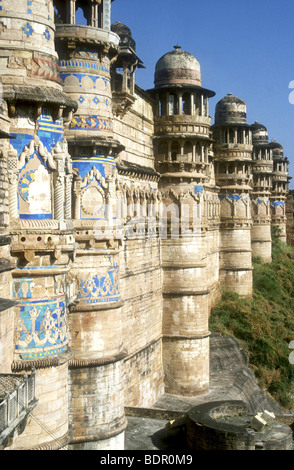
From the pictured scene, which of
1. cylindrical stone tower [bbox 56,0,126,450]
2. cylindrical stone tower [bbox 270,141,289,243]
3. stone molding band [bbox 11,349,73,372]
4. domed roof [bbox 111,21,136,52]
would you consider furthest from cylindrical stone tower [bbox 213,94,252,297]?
stone molding band [bbox 11,349,73,372]

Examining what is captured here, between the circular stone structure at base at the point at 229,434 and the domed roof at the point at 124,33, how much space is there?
33.4 feet

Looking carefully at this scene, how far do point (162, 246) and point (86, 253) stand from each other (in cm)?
815

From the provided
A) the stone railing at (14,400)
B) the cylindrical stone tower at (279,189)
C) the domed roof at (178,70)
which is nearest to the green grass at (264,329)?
the domed roof at (178,70)

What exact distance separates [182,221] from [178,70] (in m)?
5.26

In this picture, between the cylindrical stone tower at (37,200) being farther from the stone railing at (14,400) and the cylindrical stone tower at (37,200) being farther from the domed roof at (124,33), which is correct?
the domed roof at (124,33)

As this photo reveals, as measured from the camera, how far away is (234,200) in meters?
31.8

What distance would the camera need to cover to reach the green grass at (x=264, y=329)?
27.3m

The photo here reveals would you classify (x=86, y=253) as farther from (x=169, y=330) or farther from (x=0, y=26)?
(x=169, y=330)

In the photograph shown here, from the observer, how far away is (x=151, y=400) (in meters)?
20.9

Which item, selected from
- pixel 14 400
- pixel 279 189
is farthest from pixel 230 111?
pixel 14 400

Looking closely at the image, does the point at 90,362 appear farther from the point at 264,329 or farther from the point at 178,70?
the point at 264,329

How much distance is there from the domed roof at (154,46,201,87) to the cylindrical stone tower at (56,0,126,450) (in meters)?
7.82

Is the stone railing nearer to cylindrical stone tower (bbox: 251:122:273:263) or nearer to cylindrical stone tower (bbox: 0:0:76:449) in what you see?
cylindrical stone tower (bbox: 0:0:76:449)
